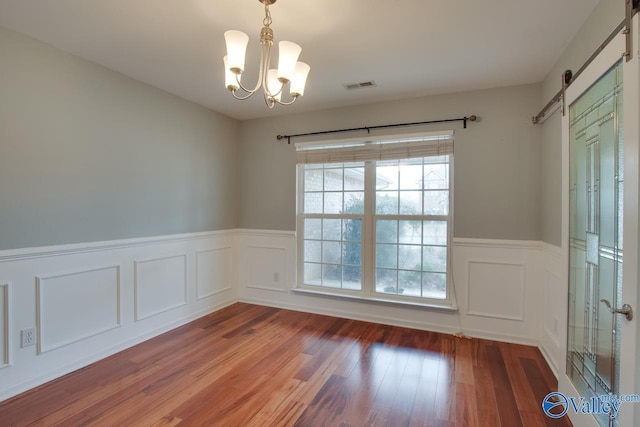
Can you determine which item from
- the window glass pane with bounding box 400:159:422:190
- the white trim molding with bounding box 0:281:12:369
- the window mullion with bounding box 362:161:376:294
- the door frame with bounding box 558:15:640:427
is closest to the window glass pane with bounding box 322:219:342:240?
the window mullion with bounding box 362:161:376:294

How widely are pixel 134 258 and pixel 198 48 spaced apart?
1.94 meters

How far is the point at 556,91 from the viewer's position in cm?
253

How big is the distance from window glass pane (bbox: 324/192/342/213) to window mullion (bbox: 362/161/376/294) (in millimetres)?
327

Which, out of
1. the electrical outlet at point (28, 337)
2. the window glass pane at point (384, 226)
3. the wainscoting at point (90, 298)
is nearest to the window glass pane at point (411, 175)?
the window glass pane at point (384, 226)

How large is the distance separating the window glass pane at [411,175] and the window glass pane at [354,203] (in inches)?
19.2

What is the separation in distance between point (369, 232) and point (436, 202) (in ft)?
2.60

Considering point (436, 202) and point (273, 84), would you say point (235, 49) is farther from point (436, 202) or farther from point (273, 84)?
point (436, 202)

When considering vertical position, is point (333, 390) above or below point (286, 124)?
below

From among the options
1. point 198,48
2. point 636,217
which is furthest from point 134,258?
point 636,217

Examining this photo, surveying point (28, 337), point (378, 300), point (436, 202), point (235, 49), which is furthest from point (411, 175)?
point (28, 337)

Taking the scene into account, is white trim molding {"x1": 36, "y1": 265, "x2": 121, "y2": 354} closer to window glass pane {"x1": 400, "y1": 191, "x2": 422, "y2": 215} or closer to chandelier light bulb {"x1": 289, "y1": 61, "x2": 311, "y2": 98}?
chandelier light bulb {"x1": 289, "y1": 61, "x2": 311, "y2": 98}

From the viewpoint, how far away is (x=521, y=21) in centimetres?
202

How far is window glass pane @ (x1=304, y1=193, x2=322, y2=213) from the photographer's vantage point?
154 inches

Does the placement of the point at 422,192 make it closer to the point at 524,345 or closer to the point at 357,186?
the point at 357,186
